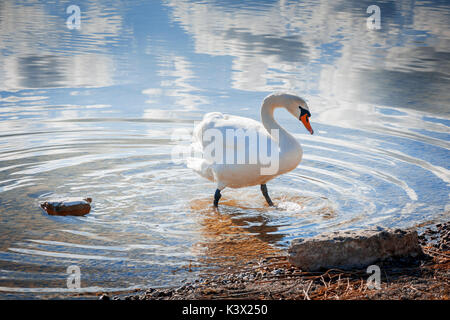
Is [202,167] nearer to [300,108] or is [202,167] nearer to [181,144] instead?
[300,108]

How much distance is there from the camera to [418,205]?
7.05 metres

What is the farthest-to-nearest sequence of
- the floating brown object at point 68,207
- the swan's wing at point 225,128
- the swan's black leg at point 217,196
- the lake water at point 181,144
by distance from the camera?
the swan's black leg at point 217,196 → the swan's wing at point 225,128 → the floating brown object at point 68,207 → the lake water at point 181,144

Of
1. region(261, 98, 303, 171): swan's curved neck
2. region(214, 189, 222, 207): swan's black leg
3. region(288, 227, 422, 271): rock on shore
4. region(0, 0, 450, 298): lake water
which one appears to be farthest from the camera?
region(214, 189, 222, 207): swan's black leg

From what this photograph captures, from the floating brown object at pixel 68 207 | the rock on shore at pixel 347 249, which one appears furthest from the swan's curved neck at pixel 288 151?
the floating brown object at pixel 68 207

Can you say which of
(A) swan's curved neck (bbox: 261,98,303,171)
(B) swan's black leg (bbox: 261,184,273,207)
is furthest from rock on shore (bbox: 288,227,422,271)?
(B) swan's black leg (bbox: 261,184,273,207)

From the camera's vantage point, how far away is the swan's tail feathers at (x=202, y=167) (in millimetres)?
7328

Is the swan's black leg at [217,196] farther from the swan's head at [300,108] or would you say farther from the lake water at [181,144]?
the swan's head at [300,108]

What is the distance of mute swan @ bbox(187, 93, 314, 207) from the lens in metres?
6.77

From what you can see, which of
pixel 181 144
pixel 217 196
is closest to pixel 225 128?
pixel 217 196

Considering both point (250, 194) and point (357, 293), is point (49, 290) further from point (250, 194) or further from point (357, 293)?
point (250, 194)

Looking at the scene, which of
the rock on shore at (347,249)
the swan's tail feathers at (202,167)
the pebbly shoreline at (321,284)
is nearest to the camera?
the pebbly shoreline at (321,284)

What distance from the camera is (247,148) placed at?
6781 mm

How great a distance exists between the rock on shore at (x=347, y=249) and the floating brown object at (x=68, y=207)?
263 cm

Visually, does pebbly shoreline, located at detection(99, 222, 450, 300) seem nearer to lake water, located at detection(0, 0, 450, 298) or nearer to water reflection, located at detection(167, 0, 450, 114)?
lake water, located at detection(0, 0, 450, 298)
